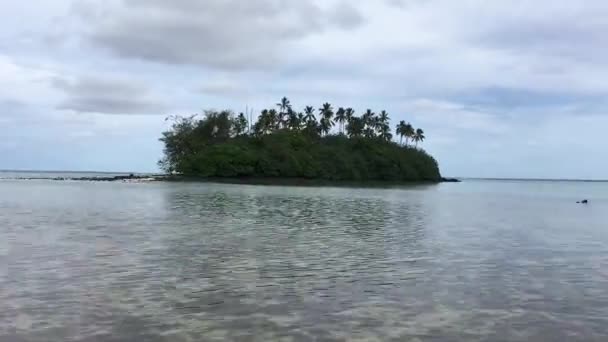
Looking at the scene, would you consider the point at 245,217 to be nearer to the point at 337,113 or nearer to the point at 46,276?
the point at 46,276

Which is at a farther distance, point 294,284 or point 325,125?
point 325,125

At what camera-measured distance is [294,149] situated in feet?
427

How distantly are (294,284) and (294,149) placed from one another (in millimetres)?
116159

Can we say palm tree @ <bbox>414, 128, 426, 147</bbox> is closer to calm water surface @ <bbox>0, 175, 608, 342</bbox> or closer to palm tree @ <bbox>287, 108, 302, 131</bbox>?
palm tree @ <bbox>287, 108, 302, 131</bbox>

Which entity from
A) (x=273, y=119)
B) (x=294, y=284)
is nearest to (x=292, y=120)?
(x=273, y=119)

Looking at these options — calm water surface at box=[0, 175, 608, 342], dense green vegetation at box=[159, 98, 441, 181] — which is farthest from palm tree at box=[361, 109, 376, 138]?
calm water surface at box=[0, 175, 608, 342]

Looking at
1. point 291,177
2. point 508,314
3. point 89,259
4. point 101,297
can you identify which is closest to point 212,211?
point 89,259

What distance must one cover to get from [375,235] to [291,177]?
10033 centimetres

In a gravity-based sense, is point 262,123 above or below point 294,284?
above

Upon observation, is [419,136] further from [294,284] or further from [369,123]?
[294,284]

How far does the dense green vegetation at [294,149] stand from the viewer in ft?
390

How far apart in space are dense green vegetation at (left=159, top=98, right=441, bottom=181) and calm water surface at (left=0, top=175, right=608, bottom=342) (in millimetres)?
91100

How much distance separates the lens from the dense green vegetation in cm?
11875

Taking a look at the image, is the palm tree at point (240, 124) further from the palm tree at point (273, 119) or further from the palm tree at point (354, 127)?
the palm tree at point (354, 127)
